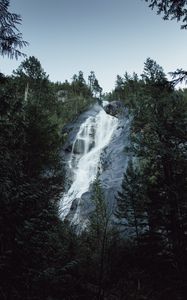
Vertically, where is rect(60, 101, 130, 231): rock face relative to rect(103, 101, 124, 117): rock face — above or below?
below

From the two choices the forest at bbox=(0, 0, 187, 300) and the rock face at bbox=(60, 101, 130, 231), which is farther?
the rock face at bbox=(60, 101, 130, 231)

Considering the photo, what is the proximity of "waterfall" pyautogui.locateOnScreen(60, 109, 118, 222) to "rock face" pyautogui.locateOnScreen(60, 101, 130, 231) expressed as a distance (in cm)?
37

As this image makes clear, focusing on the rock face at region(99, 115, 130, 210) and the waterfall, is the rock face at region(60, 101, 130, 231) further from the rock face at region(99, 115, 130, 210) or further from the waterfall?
the waterfall

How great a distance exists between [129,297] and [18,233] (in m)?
10.0

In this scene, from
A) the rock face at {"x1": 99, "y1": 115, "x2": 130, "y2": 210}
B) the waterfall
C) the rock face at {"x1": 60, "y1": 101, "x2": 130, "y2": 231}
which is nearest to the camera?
the rock face at {"x1": 60, "y1": 101, "x2": 130, "y2": 231}

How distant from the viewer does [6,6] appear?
7.54 meters

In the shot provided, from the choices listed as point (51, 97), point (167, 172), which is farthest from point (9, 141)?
point (51, 97)

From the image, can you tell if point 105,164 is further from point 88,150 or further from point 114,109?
point 114,109

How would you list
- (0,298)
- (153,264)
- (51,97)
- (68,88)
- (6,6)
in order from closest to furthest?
(0,298)
(6,6)
(153,264)
(51,97)
(68,88)

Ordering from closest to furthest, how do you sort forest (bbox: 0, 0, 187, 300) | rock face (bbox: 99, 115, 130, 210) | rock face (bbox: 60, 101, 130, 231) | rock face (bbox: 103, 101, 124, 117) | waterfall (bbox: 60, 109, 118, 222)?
forest (bbox: 0, 0, 187, 300), rock face (bbox: 60, 101, 130, 231), rock face (bbox: 99, 115, 130, 210), waterfall (bbox: 60, 109, 118, 222), rock face (bbox: 103, 101, 124, 117)

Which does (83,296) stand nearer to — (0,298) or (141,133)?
(0,298)

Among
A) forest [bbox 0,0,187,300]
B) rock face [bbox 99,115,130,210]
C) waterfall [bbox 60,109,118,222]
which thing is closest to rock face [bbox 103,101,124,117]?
waterfall [bbox 60,109,118,222]

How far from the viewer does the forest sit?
7027 millimetres

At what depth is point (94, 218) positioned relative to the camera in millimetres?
21188
